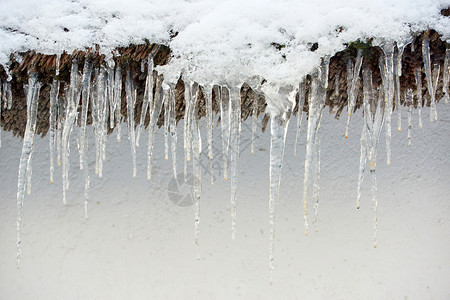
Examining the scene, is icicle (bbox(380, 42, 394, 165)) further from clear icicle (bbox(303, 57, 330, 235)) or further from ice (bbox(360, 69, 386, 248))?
clear icicle (bbox(303, 57, 330, 235))

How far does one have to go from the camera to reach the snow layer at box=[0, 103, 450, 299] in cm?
252

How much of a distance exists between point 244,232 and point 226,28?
1.47 metres

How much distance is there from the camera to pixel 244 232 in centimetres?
252

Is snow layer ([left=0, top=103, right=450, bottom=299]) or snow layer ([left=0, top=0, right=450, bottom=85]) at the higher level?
snow layer ([left=0, top=0, right=450, bottom=85])

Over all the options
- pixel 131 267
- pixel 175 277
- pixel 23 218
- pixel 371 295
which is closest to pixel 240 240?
pixel 175 277

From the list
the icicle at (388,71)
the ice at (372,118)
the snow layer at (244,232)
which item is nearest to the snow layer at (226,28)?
the icicle at (388,71)

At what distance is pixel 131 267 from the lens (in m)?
2.57

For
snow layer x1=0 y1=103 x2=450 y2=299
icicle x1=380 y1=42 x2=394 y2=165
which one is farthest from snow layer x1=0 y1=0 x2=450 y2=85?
snow layer x1=0 y1=103 x2=450 y2=299

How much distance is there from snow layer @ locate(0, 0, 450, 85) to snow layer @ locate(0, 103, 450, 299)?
113 cm

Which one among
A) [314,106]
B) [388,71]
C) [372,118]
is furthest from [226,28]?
[372,118]

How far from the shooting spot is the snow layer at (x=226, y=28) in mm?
1289

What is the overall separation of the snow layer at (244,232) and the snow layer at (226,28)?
44.6 inches

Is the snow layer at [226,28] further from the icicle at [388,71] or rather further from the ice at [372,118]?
the ice at [372,118]

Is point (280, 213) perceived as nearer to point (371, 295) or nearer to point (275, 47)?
point (371, 295)
